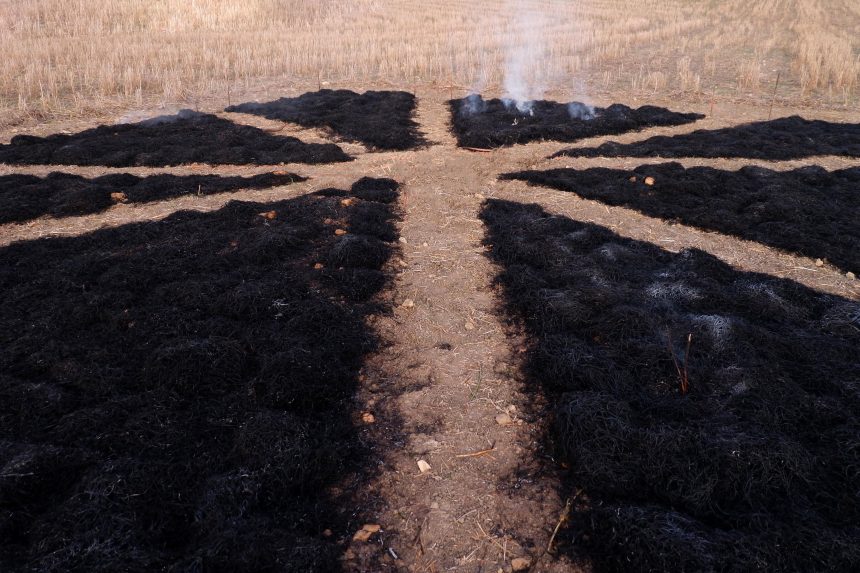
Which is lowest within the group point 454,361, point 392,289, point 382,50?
point 454,361

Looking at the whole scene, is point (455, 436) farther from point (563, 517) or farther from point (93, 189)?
point (93, 189)

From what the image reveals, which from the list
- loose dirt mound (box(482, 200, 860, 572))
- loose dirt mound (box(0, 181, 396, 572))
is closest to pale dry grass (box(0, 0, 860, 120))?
loose dirt mound (box(0, 181, 396, 572))

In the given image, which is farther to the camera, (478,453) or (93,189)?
(93,189)

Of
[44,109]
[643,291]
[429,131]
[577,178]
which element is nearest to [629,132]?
[577,178]

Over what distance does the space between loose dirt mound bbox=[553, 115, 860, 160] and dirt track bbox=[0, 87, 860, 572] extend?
414 mm

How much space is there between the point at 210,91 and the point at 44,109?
381 centimetres

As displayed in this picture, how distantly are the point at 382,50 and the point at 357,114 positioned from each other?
6923mm

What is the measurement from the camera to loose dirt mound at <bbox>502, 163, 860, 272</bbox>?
7.09 m

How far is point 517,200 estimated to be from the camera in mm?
8367

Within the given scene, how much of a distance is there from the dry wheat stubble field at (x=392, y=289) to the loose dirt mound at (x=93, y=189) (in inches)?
8.1

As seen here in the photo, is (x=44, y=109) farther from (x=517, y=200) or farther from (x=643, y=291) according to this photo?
(x=643, y=291)

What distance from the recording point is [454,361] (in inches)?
188

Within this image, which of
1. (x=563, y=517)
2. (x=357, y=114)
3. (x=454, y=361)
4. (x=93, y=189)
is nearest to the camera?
(x=563, y=517)

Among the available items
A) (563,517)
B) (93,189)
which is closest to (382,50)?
(93,189)
